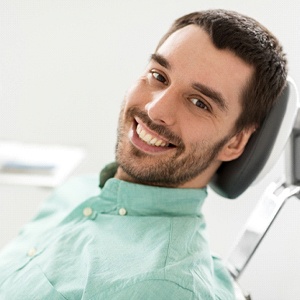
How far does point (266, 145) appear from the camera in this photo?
1256mm

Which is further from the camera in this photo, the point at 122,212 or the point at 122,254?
the point at 122,212

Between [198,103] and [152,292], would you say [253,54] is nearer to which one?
[198,103]

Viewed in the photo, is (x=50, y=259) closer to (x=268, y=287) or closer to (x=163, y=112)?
(x=163, y=112)

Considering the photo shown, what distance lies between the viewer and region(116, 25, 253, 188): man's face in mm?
1248

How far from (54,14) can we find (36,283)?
1.25m

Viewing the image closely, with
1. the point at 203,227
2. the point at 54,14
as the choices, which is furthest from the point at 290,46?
the point at 54,14

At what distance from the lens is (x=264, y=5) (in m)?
1.87

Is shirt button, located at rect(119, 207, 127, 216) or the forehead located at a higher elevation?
the forehead

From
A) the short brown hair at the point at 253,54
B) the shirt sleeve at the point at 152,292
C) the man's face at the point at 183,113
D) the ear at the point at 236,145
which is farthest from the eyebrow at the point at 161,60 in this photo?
the shirt sleeve at the point at 152,292

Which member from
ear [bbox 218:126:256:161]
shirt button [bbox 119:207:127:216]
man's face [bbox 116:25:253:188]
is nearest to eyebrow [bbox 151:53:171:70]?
man's face [bbox 116:25:253:188]

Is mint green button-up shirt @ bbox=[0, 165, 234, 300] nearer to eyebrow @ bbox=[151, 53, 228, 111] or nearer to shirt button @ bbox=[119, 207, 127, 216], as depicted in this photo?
shirt button @ bbox=[119, 207, 127, 216]

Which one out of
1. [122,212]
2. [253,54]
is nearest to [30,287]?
[122,212]

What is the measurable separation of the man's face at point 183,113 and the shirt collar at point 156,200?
3cm

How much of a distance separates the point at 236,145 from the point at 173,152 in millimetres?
161
